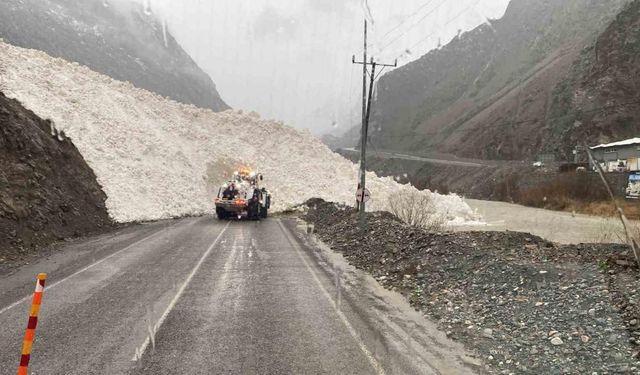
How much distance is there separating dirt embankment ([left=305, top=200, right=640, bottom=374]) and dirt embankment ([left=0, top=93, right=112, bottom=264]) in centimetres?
1163

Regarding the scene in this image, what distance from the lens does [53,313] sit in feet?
29.9

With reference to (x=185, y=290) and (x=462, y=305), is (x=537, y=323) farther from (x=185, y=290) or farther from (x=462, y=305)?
(x=185, y=290)

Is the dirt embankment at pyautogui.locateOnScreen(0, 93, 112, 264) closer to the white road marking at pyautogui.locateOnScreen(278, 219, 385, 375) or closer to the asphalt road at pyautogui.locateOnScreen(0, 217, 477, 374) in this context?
the asphalt road at pyautogui.locateOnScreen(0, 217, 477, 374)

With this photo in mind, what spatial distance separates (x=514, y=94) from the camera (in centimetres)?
11812

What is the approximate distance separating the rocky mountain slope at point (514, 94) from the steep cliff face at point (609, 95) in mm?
4239

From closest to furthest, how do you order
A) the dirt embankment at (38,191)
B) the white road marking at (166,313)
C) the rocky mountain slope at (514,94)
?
the white road marking at (166,313)
the dirt embankment at (38,191)
the rocky mountain slope at (514,94)

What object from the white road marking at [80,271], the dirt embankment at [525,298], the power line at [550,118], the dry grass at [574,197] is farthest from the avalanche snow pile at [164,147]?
the power line at [550,118]

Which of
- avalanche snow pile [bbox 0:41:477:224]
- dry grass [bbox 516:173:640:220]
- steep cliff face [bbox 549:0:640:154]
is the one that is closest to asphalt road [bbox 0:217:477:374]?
avalanche snow pile [bbox 0:41:477:224]

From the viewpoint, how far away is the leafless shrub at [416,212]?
28766mm

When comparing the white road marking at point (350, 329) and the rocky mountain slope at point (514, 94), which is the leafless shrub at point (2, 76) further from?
the rocky mountain slope at point (514, 94)

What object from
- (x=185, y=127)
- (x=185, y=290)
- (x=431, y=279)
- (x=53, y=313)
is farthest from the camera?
(x=185, y=127)

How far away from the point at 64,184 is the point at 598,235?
27095mm

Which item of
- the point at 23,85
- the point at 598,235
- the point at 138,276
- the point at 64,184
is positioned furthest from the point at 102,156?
the point at 598,235

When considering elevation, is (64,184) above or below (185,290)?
above
